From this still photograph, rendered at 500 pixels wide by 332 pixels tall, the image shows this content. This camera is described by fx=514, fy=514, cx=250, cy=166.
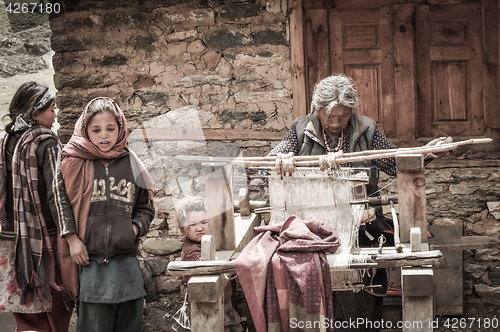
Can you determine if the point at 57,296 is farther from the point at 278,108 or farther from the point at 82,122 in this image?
the point at 278,108

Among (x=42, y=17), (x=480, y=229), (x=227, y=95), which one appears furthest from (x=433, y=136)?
(x=42, y=17)

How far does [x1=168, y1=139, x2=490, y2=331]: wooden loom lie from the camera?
226 centimetres

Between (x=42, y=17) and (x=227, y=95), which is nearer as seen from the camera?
(x=227, y=95)

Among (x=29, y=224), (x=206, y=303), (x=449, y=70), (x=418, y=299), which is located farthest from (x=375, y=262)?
(x=449, y=70)

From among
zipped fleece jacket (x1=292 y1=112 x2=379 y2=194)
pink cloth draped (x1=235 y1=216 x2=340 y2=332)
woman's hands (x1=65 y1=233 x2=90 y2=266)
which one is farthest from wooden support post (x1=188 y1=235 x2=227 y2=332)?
zipped fleece jacket (x1=292 y1=112 x2=379 y2=194)

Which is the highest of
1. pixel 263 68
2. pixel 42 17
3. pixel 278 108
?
pixel 42 17

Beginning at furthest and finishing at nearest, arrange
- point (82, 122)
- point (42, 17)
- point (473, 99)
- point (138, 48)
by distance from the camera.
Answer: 1. point (42, 17)
2. point (138, 48)
3. point (473, 99)
4. point (82, 122)

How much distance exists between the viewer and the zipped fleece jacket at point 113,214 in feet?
8.79

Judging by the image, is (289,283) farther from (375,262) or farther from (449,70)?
(449,70)

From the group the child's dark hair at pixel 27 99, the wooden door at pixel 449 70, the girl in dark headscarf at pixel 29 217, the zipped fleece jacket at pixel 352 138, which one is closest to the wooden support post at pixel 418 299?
the zipped fleece jacket at pixel 352 138

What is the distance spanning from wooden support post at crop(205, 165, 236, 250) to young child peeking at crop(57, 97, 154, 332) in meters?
0.44

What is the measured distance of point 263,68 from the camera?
4531 mm

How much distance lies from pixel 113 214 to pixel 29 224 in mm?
502

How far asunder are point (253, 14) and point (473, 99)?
2023 millimetres
